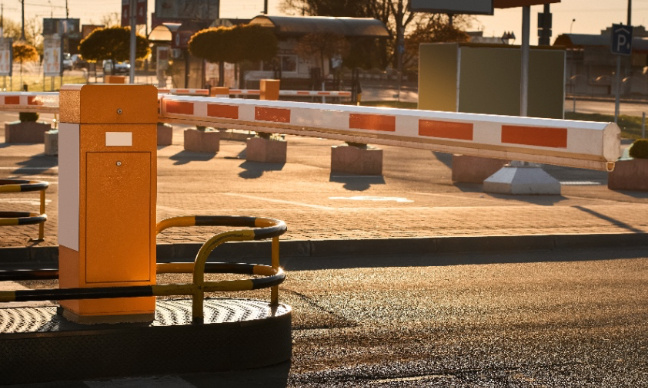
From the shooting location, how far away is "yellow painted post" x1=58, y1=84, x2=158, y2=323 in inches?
259

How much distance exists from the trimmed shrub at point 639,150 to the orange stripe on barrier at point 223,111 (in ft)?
33.7

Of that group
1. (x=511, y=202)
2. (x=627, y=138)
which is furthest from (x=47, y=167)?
(x=627, y=138)

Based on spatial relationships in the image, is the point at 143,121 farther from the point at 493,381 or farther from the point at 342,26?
the point at 342,26

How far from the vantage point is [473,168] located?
2017cm

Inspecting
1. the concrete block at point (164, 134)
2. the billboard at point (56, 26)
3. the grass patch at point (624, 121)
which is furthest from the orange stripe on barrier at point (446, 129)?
the billboard at point (56, 26)

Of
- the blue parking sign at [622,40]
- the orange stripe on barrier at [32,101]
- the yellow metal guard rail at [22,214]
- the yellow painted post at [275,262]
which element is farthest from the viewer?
the blue parking sign at [622,40]

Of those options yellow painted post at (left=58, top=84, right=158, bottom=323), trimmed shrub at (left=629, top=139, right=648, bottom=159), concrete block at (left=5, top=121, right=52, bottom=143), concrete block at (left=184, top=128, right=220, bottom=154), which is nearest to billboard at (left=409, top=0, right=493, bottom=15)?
trimmed shrub at (left=629, top=139, right=648, bottom=159)

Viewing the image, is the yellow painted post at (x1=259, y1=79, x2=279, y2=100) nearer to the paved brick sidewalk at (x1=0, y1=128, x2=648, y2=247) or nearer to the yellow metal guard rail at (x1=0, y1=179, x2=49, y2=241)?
the paved brick sidewalk at (x1=0, y1=128, x2=648, y2=247)

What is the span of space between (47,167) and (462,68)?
890 centimetres

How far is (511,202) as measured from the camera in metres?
16.4

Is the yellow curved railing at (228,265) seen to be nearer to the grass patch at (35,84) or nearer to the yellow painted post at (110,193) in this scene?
Result: the yellow painted post at (110,193)

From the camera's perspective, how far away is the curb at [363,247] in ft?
36.1

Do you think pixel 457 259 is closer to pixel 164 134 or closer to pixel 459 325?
pixel 459 325

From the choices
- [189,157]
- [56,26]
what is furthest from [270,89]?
[56,26]
